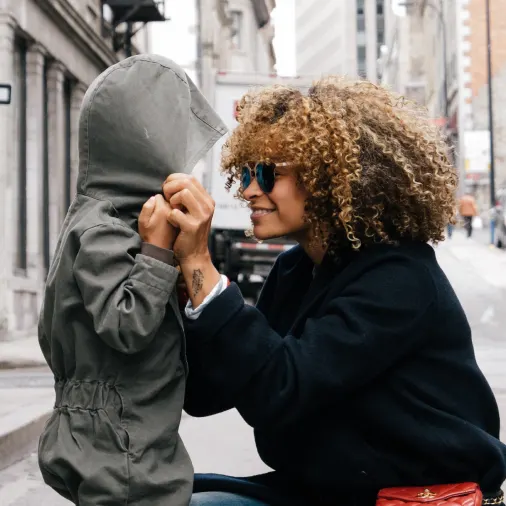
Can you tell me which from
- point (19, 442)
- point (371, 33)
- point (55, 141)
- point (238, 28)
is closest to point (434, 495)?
point (19, 442)

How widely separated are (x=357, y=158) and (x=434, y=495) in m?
0.69

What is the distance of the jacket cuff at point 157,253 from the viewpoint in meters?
1.89

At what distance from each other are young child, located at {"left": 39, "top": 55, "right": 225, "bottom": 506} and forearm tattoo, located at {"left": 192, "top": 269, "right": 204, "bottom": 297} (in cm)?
6

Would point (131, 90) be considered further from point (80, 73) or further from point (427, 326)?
point (80, 73)

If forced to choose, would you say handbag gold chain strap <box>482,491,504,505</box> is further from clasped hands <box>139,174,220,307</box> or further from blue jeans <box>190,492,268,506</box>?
clasped hands <box>139,174,220,307</box>

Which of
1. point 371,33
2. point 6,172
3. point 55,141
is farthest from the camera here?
point 371,33

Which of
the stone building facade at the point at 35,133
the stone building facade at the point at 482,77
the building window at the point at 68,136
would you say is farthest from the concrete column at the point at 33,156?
the stone building facade at the point at 482,77

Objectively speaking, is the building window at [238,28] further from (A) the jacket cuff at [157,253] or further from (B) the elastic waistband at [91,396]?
(B) the elastic waistband at [91,396]

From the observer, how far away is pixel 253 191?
2.21m

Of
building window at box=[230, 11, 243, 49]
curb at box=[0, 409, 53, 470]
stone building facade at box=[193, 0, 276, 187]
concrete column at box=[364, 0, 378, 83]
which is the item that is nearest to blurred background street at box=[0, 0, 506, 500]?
curb at box=[0, 409, 53, 470]

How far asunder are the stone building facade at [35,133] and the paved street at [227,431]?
4.88m

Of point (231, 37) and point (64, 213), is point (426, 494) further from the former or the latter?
point (231, 37)

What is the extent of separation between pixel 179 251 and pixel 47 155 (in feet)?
53.3

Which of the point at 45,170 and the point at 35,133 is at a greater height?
the point at 35,133
